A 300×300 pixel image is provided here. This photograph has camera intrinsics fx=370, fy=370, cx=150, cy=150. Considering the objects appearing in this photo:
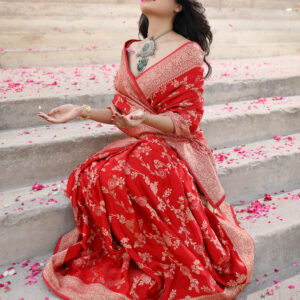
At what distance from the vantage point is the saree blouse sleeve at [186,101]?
5.95 feet

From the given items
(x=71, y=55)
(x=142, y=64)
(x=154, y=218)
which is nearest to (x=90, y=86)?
(x=71, y=55)

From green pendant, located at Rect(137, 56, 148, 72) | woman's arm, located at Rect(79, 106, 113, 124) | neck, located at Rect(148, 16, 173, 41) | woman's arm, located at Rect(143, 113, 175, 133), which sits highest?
neck, located at Rect(148, 16, 173, 41)

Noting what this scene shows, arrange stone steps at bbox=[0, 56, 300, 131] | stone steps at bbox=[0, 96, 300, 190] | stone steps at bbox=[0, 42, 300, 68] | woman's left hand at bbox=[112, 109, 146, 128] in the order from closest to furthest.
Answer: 1. woman's left hand at bbox=[112, 109, 146, 128]
2. stone steps at bbox=[0, 96, 300, 190]
3. stone steps at bbox=[0, 56, 300, 131]
4. stone steps at bbox=[0, 42, 300, 68]

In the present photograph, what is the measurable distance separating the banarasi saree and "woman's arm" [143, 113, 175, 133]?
0.09 ft

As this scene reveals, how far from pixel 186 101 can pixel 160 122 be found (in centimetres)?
18

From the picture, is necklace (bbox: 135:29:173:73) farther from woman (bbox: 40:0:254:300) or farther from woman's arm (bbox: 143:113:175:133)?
woman's arm (bbox: 143:113:175:133)

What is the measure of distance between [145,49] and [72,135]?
75 cm

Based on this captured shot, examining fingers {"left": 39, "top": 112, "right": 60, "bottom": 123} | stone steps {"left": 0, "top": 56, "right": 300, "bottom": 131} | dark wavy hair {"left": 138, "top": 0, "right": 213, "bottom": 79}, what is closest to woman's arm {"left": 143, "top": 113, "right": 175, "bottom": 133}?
fingers {"left": 39, "top": 112, "right": 60, "bottom": 123}

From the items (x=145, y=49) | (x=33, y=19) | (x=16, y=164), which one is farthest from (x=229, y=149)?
(x=33, y=19)

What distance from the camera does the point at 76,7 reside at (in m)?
4.82

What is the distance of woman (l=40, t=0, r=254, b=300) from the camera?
67.2 inches

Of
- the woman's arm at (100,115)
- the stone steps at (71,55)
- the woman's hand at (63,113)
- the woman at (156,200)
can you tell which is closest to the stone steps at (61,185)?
the woman at (156,200)

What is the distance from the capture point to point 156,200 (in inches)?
68.2

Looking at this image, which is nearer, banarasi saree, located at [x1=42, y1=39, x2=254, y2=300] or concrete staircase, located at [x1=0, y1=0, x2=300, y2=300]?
banarasi saree, located at [x1=42, y1=39, x2=254, y2=300]
